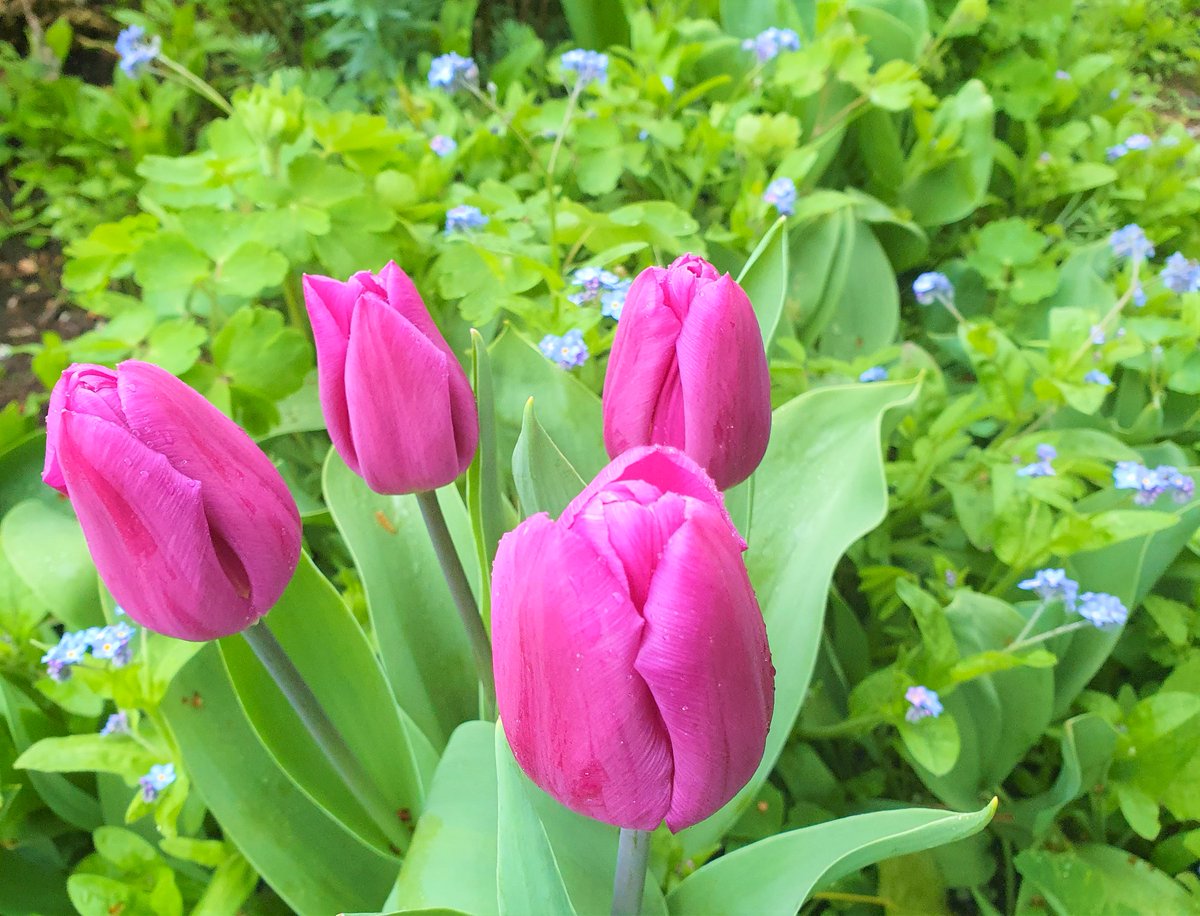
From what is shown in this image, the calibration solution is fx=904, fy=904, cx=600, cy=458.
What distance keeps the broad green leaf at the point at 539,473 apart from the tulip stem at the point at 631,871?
0.67 ft

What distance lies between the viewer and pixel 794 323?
147cm

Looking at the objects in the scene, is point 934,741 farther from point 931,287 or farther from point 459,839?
point 931,287

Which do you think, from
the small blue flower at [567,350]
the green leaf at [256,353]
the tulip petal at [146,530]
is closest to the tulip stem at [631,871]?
the tulip petal at [146,530]

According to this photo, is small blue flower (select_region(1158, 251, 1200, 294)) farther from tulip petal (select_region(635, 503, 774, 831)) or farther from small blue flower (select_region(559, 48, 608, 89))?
tulip petal (select_region(635, 503, 774, 831))

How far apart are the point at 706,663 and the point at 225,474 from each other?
286 millimetres

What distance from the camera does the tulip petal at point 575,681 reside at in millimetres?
→ 365

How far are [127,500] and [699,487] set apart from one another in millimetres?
296

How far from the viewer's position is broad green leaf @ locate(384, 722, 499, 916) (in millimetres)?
616

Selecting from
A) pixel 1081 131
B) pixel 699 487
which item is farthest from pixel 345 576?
pixel 1081 131

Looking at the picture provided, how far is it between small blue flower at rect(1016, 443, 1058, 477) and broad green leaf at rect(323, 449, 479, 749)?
625mm

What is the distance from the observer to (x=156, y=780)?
750 mm

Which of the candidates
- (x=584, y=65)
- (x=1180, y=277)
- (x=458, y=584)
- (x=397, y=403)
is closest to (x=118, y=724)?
(x=458, y=584)

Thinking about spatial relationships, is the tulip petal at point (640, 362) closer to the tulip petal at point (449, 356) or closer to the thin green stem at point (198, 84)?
the tulip petal at point (449, 356)

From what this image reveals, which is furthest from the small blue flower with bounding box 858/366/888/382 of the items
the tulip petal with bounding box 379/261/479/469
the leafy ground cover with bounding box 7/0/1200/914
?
the tulip petal with bounding box 379/261/479/469
